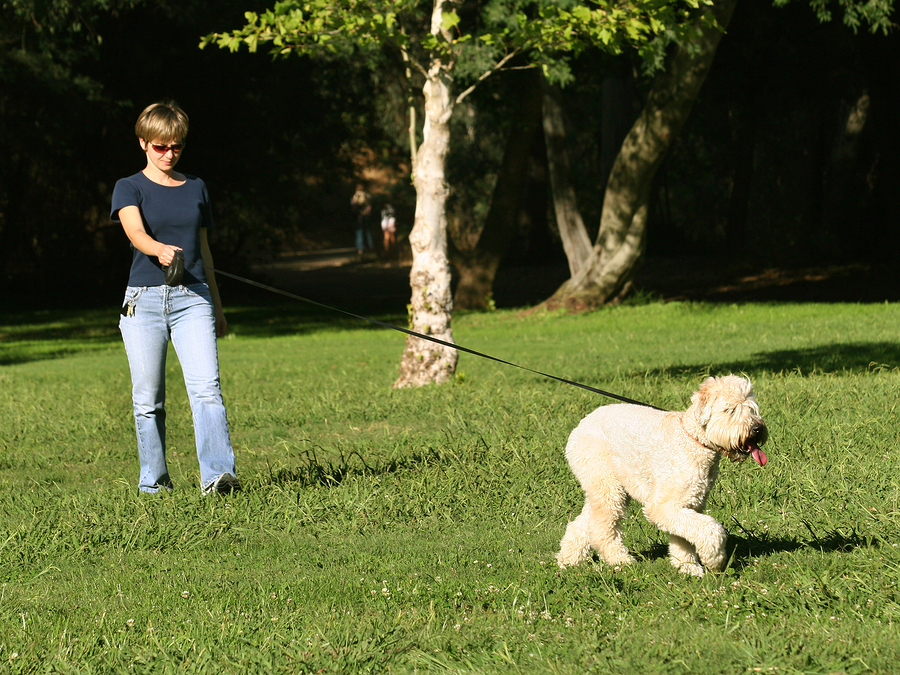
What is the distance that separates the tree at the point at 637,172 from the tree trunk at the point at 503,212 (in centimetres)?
119

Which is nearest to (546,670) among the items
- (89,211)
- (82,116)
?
(82,116)

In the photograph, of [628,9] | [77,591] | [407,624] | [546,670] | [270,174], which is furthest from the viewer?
[270,174]

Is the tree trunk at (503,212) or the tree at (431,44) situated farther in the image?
the tree trunk at (503,212)

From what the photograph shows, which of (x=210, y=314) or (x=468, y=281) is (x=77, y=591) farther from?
(x=468, y=281)

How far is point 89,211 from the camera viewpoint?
28.1m

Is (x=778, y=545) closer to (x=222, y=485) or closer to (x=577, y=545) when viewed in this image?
(x=577, y=545)

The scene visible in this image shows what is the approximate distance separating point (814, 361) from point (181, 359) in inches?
294

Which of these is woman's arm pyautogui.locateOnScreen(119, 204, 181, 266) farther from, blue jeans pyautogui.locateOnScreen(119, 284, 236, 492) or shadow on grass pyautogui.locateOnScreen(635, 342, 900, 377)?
shadow on grass pyautogui.locateOnScreen(635, 342, 900, 377)

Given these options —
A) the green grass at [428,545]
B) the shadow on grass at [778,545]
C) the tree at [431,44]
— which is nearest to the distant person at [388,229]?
the tree at [431,44]

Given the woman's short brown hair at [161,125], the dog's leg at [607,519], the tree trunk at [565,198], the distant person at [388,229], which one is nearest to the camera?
the dog's leg at [607,519]

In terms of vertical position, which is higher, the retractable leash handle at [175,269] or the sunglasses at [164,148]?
the sunglasses at [164,148]

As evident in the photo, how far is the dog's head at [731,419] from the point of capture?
414cm

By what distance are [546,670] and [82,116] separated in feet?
73.9

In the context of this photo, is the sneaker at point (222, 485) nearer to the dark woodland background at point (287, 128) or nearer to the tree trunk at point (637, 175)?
the tree trunk at point (637, 175)
